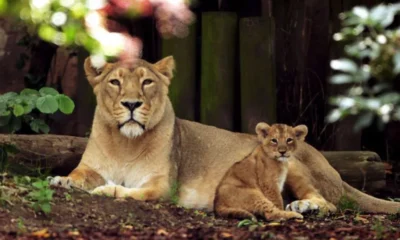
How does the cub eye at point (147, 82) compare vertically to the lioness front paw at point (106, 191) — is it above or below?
above

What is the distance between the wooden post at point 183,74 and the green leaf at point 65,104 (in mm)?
2212

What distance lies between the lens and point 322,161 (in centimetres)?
867

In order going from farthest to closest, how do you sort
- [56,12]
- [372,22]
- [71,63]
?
[71,63]
[56,12]
[372,22]

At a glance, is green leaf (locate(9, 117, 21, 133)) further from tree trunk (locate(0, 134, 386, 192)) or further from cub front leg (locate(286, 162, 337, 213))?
cub front leg (locate(286, 162, 337, 213))

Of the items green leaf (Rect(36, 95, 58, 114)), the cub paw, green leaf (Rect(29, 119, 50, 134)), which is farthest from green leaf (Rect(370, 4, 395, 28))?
green leaf (Rect(29, 119, 50, 134))

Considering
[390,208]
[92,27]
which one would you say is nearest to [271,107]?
[390,208]

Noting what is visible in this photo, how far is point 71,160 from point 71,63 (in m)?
3.88

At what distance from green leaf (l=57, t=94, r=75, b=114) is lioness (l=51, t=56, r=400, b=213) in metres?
0.50

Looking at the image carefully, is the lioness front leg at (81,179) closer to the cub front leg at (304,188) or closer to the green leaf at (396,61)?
the cub front leg at (304,188)

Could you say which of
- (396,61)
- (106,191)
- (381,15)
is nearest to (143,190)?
(106,191)

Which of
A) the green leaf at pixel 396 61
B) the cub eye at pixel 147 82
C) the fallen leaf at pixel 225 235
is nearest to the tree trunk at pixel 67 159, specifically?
the cub eye at pixel 147 82

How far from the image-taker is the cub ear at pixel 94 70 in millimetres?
8188

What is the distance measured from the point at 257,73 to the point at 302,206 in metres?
2.03

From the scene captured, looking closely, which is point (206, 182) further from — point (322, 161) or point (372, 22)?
point (372, 22)
